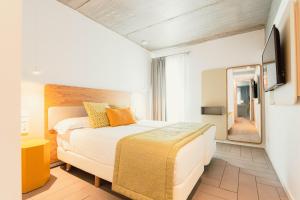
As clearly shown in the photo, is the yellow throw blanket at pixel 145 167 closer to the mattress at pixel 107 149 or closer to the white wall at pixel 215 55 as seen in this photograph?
the mattress at pixel 107 149

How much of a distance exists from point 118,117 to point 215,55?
9.69 ft

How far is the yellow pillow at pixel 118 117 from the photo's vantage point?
2.51 metres

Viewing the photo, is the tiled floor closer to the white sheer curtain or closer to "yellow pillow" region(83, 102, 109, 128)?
"yellow pillow" region(83, 102, 109, 128)

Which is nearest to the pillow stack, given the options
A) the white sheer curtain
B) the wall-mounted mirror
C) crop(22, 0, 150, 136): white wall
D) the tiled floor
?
crop(22, 0, 150, 136): white wall

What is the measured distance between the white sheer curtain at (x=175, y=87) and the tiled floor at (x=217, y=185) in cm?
204

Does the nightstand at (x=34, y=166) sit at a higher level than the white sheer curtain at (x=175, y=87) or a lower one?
lower

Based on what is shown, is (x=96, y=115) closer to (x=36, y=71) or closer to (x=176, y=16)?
(x=36, y=71)

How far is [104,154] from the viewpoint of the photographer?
5.56 ft

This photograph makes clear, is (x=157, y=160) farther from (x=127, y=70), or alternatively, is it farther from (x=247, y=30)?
(x=247, y=30)

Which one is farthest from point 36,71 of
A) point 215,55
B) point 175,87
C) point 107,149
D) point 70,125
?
point 215,55

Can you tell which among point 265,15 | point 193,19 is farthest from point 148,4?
point 265,15

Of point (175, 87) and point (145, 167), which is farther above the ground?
point (175, 87)

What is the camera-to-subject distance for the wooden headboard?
2.31m

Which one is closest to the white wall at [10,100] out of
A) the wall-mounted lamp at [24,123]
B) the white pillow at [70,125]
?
the white pillow at [70,125]
